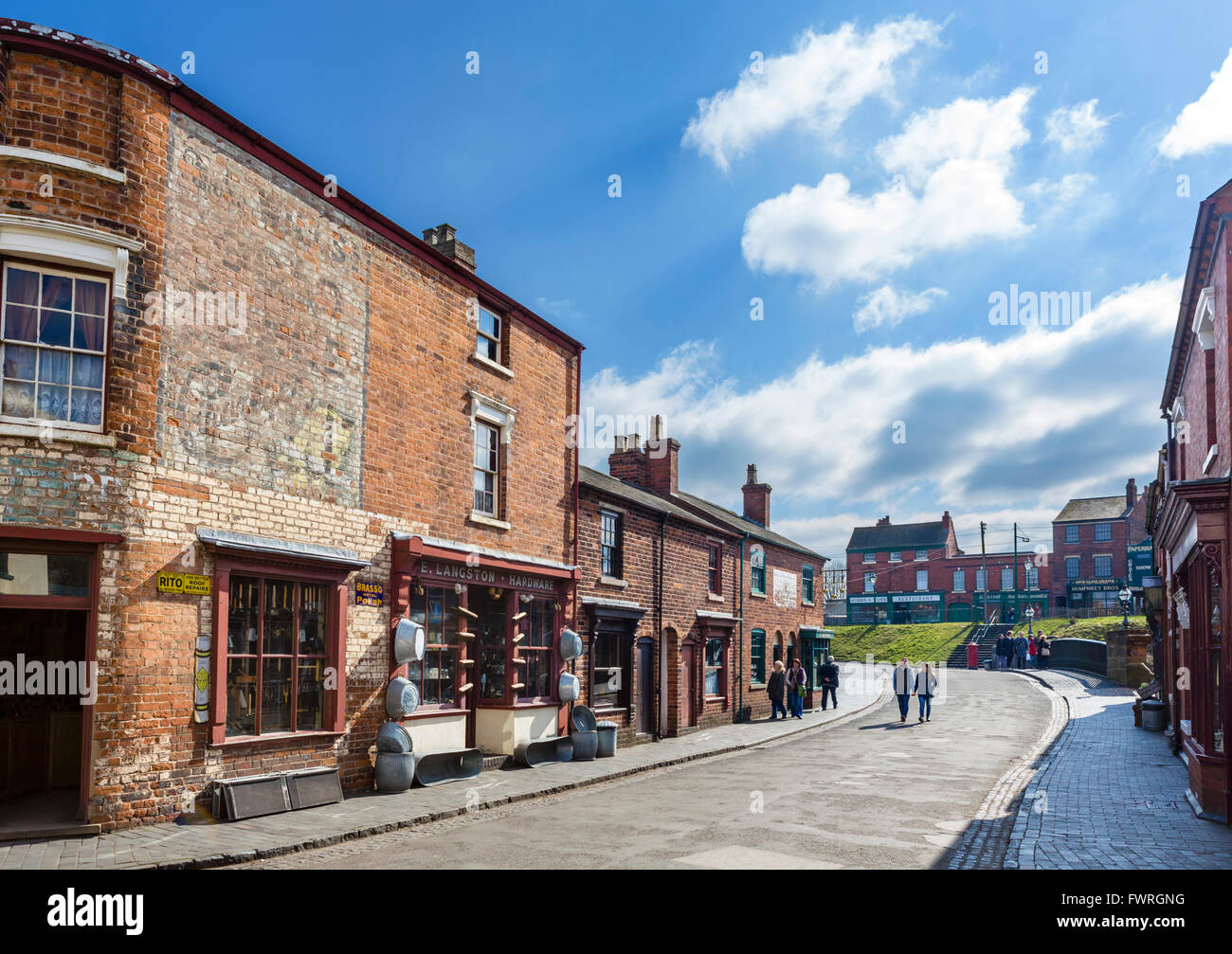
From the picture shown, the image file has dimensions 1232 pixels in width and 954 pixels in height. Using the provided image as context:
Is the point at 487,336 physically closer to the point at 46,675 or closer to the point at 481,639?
the point at 481,639

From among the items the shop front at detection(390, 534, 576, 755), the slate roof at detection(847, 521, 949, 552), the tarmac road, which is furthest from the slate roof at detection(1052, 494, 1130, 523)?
the shop front at detection(390, 534, 576, 755)

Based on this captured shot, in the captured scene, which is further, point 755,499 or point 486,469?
point 755,499

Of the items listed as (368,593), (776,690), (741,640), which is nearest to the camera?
(368,593)

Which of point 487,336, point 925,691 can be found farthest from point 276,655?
point 925,691

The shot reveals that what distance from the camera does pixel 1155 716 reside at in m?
22.0

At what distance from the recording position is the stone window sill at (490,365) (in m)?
16.5

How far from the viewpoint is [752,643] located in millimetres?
29531

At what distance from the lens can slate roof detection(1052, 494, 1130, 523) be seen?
6906cm

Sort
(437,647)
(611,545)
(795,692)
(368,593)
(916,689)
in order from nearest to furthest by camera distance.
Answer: (368,593) < (437,647) < (611,545) < (916,689) < (795,692)

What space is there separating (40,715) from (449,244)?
31.7 ft

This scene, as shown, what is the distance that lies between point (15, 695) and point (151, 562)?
363 cm

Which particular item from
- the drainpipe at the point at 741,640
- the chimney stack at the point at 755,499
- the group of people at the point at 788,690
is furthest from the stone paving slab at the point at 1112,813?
the chimney stack at the point at 755,499

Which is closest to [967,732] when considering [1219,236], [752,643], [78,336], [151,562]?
[752,643]

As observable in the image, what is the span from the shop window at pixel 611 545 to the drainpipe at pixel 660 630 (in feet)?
6.02
